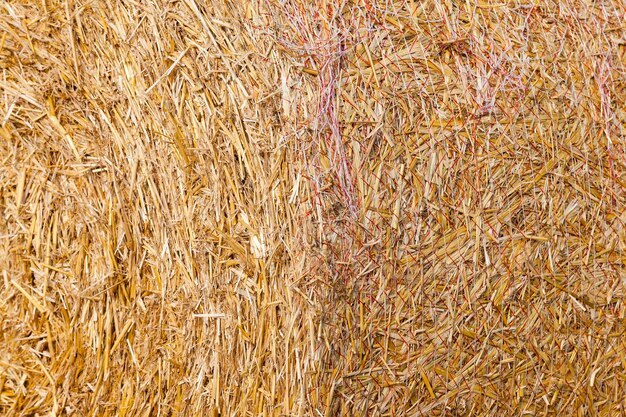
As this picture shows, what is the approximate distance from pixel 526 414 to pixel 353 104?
70cm

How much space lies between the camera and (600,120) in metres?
1.55

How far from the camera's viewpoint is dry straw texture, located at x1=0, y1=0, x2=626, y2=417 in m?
1.40

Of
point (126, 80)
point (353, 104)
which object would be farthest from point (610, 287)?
point (126, 80)

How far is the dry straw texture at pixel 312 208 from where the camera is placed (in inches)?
55.2

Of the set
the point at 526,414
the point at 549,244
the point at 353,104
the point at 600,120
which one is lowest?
the point at 526,414

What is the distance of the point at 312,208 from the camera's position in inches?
54.2

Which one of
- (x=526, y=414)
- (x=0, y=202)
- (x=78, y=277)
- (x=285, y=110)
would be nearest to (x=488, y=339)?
(x=526, y=414)

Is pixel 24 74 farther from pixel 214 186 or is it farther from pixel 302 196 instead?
pixel 302 196

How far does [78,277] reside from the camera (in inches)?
60.2

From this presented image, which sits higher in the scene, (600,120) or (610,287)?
(600,120)

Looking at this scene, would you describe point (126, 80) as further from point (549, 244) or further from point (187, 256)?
point (549, 244)

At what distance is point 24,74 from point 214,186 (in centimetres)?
47

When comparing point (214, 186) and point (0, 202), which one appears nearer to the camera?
point (214, 186)

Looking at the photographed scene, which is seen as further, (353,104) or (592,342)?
(592,342)
